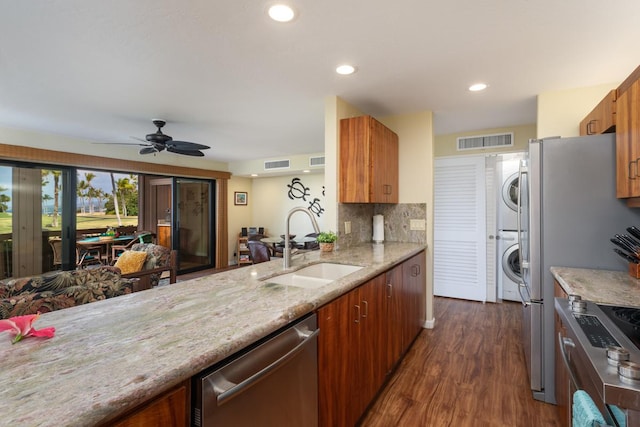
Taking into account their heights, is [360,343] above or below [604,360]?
below

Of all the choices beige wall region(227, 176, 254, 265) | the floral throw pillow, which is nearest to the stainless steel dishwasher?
the floral throw pillow

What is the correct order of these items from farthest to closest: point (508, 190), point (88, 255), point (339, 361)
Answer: point (88, 255), point (508, 190), point (339, 361)

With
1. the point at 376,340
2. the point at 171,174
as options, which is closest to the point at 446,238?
the point at 376,340

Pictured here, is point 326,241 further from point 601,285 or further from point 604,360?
point 604,360

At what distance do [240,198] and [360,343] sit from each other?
6039mm

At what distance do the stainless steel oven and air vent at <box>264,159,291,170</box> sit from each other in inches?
211

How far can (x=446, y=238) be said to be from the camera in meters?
4.24

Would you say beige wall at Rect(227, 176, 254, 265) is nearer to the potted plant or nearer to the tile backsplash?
the tile backsplash

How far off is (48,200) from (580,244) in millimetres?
6075

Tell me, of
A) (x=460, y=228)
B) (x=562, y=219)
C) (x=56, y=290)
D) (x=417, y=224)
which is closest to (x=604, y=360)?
(x=562, y=219)

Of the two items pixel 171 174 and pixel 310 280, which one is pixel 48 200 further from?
pixel 310 280

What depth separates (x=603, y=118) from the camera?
2053 millimetres

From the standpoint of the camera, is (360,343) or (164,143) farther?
(164,143)

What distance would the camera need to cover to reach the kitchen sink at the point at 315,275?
1922 mm
